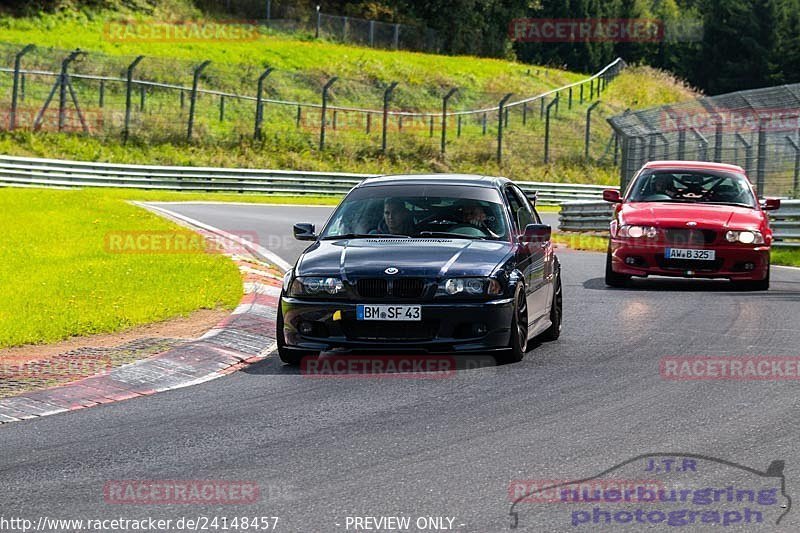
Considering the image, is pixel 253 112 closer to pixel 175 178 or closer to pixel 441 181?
pixel 175 178

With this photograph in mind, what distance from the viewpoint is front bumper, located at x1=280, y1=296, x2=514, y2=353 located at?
9.95 m

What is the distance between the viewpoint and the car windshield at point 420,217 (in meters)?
11.2

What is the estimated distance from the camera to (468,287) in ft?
33.0

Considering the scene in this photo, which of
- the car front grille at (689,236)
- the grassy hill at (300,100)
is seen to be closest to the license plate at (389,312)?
the car front grille at (689,236)

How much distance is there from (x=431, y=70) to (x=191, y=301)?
2246 inches

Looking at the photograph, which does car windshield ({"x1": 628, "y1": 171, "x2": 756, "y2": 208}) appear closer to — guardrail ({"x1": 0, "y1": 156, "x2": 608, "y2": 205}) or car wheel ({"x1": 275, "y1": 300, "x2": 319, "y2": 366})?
car wheel ({"x1": 275, "y1": 300, "x2": 319, "y2": 366})

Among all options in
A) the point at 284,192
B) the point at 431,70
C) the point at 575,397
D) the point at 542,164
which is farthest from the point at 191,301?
the point at 431,70

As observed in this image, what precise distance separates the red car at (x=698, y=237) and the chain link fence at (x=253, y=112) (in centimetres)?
2066

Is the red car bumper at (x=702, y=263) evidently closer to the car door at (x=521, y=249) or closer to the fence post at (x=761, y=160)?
the car door at (x=521, y=249)

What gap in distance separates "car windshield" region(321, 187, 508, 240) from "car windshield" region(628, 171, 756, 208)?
661 centimetres

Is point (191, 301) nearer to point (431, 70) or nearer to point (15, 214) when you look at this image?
point (15, 214)

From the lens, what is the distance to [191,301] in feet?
44.9
